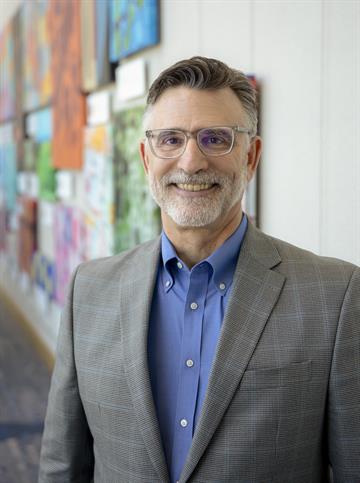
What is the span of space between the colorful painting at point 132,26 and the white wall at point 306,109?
428 millimetres

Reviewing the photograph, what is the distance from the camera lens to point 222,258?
47.6 inches

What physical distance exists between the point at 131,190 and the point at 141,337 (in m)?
1.43

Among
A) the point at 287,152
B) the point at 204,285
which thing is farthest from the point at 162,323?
the point at 287,152

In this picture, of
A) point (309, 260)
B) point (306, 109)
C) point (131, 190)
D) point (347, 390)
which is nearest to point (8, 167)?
point (131, 190)

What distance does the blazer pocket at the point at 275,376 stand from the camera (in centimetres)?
109

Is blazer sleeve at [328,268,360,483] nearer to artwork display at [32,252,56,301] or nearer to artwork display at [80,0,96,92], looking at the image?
artwork display at [80,0,96,92]

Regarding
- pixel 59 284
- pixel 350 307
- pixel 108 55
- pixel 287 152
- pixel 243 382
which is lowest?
pixel 59 284

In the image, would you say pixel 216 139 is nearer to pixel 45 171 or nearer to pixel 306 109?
pixel 306 109

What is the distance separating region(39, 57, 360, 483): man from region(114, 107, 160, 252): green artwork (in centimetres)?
106

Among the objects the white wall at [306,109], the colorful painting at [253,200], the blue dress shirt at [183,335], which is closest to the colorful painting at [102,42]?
the white wall at [306,109]

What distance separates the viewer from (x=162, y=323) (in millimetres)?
1236

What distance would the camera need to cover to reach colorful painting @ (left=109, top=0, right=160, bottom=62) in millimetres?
2283

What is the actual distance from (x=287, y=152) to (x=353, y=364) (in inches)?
28.2

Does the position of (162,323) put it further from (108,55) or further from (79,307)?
(108,55)
